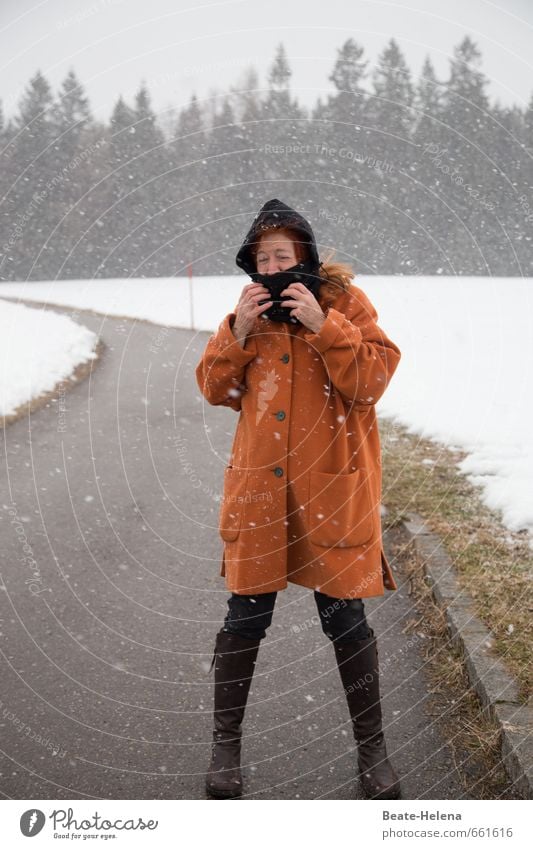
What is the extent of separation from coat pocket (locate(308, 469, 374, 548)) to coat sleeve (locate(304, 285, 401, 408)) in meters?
0.30

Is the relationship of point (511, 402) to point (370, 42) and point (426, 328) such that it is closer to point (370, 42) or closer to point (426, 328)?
point (370, 42)

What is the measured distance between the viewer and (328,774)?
262 centimetres

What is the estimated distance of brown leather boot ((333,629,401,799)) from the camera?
2551 millimetres

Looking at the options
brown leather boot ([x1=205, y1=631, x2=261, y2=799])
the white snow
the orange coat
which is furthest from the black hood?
the white snow

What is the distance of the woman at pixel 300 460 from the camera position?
7.98ft

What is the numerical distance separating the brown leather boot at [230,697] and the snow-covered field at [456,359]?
251 centimetres

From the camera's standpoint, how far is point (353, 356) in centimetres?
233

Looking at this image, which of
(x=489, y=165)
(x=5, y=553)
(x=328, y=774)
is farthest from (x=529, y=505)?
(x=489, y=165)

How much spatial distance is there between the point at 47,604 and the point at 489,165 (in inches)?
401

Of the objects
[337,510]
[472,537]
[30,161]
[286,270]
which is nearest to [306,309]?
[286,270]

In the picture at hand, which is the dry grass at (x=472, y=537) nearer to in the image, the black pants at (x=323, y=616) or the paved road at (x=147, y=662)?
the paved road at (x=147, y=662)

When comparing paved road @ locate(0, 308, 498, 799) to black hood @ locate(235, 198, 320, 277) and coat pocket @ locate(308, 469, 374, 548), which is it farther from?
black hood @ locate(235, 198, 320, 277)

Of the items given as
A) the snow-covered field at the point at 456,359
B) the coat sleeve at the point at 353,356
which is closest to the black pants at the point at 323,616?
the coat sleeve at the point at 353,356
